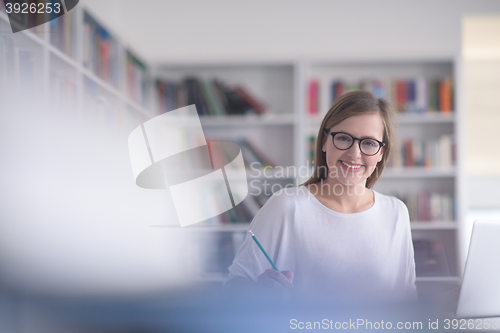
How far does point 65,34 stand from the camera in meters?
1.18

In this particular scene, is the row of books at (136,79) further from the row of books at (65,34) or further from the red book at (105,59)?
the row of books at (65,34)

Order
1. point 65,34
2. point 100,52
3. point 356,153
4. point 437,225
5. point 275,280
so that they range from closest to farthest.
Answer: point 275,280
point 356,153
point 65,34
point 100,52
point 437,225

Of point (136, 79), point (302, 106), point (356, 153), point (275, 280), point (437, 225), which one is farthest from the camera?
point (302, 106)

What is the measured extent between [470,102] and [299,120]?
3.07 ft

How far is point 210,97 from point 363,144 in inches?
57.8

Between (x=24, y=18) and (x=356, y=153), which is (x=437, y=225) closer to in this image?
(x=356, y=153)

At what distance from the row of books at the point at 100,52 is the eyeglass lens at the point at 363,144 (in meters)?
0.88

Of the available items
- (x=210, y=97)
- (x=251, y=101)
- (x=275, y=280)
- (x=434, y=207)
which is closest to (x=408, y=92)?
(x=434, y=207)

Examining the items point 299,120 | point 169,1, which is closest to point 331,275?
point 299,120

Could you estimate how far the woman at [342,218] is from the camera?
2.13ft

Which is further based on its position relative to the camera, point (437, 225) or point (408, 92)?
point (408, 92)

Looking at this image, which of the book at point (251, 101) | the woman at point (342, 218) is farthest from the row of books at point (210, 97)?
the woman at point (342, 218)

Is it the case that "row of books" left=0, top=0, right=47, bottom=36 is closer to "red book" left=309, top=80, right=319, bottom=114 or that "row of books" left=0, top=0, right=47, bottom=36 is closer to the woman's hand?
the woman's hand

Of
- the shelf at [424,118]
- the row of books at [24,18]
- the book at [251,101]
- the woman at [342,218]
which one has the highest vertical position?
the book at [251,101]
